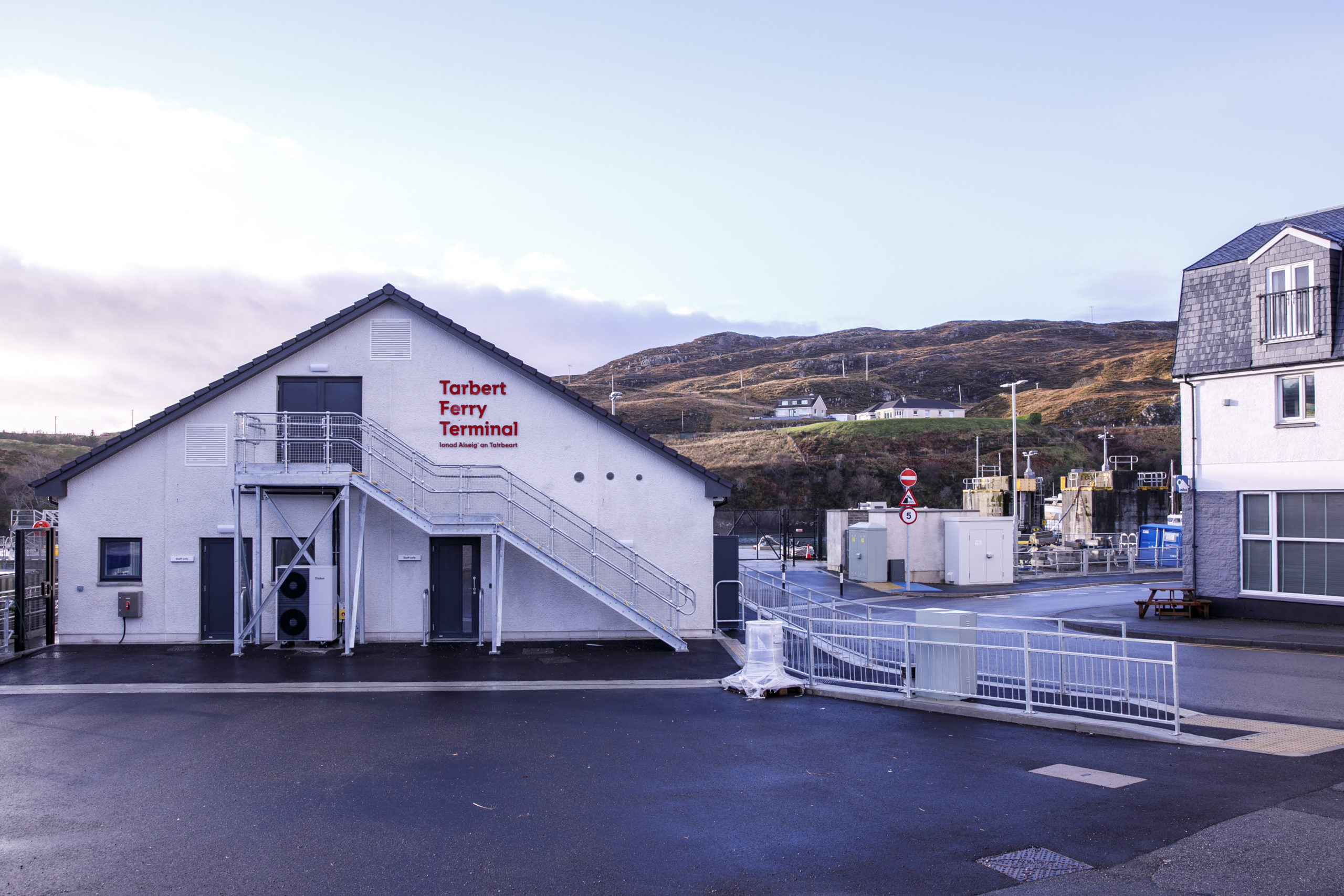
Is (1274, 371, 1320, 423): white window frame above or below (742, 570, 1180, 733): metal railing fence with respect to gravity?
above

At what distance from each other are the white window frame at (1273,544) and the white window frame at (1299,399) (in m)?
1.66

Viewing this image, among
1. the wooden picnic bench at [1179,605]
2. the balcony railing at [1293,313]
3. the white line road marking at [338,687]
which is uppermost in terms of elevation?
the balcony railing at [1293,313]

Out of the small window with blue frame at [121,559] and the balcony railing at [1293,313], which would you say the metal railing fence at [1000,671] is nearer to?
the balcony railing at [1293,313]

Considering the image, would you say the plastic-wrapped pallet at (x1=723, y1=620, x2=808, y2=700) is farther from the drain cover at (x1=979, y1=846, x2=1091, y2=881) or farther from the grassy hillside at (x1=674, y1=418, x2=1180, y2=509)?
the grassy hillside at (x1=674, y1=418, x2=1180, y2=509)

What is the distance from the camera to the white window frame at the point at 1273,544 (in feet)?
64.5

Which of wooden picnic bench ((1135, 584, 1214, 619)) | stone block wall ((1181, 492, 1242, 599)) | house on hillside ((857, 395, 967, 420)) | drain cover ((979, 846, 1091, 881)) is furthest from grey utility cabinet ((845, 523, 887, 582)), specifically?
house on hillside ((857, 395, 967, 420))

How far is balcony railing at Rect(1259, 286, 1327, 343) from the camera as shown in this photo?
1966cm

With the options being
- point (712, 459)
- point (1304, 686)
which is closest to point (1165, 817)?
point (1304, 686)

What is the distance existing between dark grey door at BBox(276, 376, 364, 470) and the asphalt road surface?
669 centimetres

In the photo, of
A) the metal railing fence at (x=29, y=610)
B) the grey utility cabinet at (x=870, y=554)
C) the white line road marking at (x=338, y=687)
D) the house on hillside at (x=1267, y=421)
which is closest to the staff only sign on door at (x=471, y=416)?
the white line road marking at (x=338, y=687)

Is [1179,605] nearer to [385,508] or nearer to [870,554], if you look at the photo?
[870,554]

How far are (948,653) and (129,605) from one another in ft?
51.4

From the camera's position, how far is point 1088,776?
8.76 m

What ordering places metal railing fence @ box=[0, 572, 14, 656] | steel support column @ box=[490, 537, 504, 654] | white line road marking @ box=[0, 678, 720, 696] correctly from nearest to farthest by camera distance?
white line road marking @ box=[0, 678, 720, 696] → metal railing fence @ box=[0, 572, 14, 656] → steel support column @ box=[490, 537, 504, 654]
